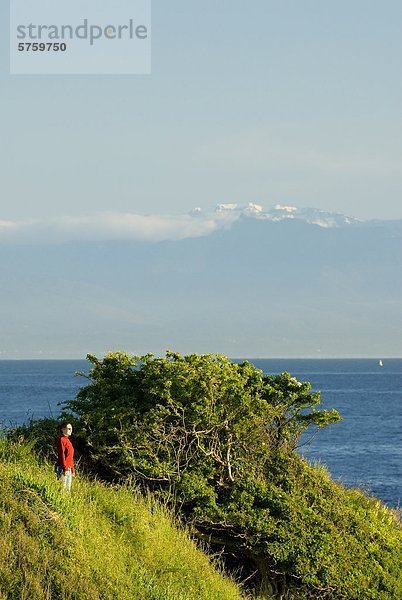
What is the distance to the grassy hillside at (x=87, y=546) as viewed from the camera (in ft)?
53.2

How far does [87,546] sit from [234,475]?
5.85m

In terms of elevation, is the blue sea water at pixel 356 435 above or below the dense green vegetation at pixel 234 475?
below

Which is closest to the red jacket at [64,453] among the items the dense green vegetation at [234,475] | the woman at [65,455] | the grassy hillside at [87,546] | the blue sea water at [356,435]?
the woman at [65,455]

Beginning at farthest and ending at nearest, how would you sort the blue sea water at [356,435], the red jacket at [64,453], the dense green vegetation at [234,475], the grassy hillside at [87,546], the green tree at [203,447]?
the blue sea water at [356,435] → the green tree at [203,447] → the dense green vegetation at [234,475] → the red jacket at [64,453] → the grassy hillside at [87,546]

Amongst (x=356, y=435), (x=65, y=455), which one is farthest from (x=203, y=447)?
(x=356, y=435)

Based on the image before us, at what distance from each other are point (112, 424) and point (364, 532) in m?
6.43

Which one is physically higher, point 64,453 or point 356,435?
point 64,453

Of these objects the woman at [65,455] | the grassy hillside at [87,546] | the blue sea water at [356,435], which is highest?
the woman at [65,455]

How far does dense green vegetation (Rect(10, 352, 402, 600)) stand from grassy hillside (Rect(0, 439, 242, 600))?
131 centimetres

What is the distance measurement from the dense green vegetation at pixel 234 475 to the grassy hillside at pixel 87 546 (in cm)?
131

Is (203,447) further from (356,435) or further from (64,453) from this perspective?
(356,435)

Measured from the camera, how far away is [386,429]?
339 ft

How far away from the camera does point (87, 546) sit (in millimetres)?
17359

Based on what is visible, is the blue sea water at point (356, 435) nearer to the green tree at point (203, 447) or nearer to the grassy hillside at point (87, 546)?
the green tree at point (203, 447)
